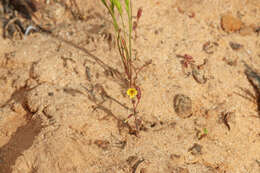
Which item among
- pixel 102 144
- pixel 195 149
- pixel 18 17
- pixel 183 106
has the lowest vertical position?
pixel 195 149

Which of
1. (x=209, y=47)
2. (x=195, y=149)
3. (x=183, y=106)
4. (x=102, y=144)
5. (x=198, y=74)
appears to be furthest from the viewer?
(x=209, y=47)

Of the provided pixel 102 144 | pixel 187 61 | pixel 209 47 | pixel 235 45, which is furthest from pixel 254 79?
pixel 102 144

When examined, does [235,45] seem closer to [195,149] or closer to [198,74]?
[198,74]

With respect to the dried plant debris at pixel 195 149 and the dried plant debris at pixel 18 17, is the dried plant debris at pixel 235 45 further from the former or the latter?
the dried plant debris at pixel 18 17

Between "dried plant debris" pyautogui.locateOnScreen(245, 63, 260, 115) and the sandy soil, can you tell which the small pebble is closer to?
the sandy soil

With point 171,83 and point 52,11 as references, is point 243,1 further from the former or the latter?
point 52,11

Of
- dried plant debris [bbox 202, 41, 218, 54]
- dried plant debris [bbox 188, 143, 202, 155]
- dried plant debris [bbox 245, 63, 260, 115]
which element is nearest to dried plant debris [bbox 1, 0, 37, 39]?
dried plant debris [bbox 202, 41, 218, 54]

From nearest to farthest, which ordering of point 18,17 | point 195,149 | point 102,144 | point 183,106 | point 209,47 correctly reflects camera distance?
point 102,144, point 195,149, point 183,106, point 209,47, point 18,17
